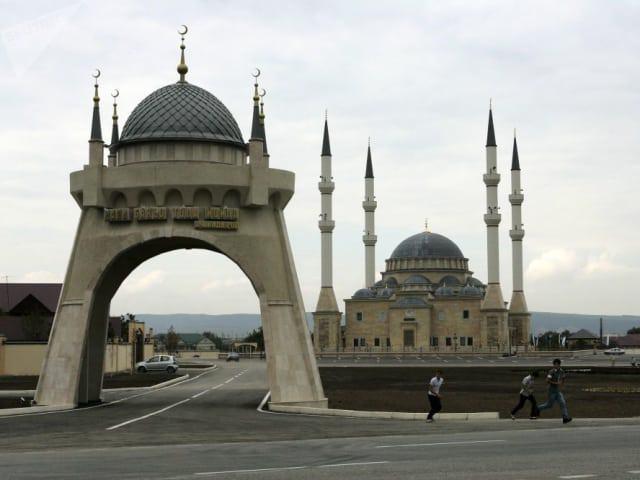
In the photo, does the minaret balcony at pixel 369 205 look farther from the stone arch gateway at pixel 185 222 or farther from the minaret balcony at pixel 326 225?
the stone arch gateway at pixel 185 222

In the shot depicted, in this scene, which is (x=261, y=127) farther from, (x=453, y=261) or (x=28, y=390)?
(x=453, y=261)

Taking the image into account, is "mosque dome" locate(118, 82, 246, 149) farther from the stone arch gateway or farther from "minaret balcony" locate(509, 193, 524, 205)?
"minaret balcony" locate(509, 193, 524, 205)

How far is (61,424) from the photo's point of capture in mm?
25625

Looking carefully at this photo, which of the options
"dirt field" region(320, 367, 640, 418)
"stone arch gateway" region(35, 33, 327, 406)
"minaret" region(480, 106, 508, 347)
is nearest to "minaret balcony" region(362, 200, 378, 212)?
"minaret" region(480, 106, 508, 347)

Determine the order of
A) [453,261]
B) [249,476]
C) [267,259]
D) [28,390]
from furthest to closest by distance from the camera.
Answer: [453,261] < [28,390] < [267,259] < [249,476]

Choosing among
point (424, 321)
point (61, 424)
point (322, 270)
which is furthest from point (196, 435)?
point (424, 321)

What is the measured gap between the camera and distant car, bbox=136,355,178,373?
68.5 m

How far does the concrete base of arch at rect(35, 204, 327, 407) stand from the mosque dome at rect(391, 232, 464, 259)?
120m

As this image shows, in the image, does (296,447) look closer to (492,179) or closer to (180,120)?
(180,120)

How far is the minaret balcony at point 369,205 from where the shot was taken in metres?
133

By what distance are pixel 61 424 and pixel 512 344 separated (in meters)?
107

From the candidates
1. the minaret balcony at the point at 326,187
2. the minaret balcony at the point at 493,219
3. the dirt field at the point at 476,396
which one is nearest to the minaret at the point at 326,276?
the minaret balcony at the point at 326,187

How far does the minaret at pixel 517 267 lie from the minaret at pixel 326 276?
22609 millimetres

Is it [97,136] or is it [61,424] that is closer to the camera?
[61,424]
